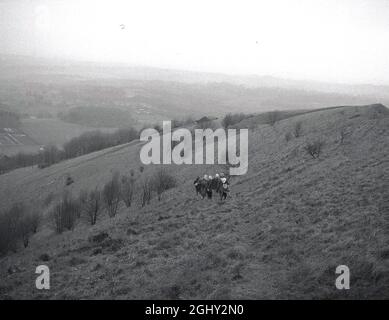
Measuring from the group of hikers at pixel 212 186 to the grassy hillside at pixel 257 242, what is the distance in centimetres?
91

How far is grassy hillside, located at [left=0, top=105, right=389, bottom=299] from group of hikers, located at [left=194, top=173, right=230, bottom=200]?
912mm

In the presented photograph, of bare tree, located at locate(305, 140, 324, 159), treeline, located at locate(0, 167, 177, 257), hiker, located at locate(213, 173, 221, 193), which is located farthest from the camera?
treeline, located at locate(0, 167, 177, 257)

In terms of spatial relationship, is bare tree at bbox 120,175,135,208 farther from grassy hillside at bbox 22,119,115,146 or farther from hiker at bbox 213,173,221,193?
grassy hillside at bbox 22,119,115,146

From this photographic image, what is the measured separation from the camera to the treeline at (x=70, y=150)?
86125 mm

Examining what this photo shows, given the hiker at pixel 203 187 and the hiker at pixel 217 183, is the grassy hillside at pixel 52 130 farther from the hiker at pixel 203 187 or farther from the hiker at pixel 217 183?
the hiker at pixel 217 183

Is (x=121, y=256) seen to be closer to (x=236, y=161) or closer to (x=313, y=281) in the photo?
(x=313, y=281)

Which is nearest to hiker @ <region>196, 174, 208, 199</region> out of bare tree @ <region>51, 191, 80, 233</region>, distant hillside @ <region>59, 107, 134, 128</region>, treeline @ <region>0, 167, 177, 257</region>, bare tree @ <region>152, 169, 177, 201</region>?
treeline @ <region>0, 167, 177, 257</region>

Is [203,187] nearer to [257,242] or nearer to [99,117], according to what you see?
[257,242]

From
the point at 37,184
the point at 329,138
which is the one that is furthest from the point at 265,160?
the point at 37,184

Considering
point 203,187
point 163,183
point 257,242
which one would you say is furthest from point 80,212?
point 257,242

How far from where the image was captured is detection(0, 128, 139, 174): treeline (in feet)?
283

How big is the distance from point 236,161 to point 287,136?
5.77 meters

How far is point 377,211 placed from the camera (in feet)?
49.2

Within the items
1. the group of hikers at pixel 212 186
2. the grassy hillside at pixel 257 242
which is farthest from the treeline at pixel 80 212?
the group of hikers at pixel 212 186
